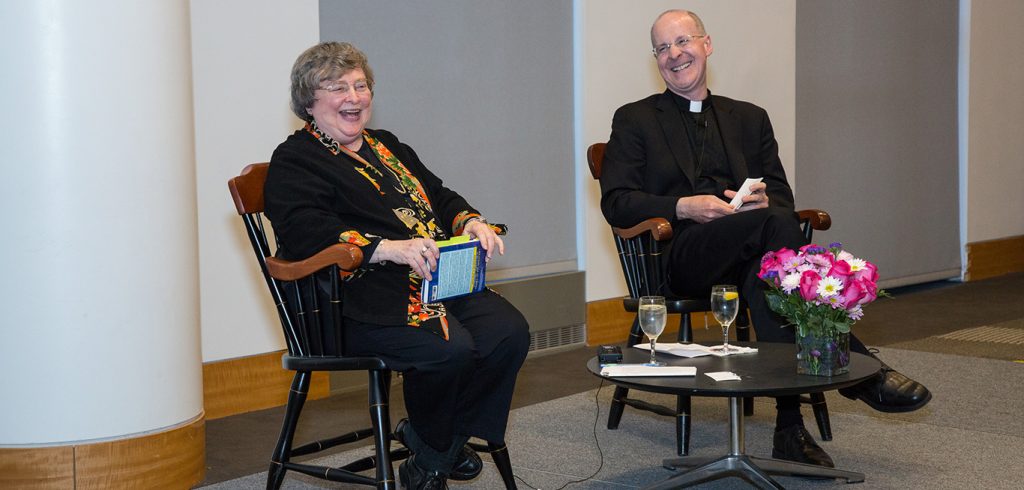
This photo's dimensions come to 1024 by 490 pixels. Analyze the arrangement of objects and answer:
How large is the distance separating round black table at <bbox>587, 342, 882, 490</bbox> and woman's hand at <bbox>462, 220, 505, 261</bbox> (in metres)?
0.40

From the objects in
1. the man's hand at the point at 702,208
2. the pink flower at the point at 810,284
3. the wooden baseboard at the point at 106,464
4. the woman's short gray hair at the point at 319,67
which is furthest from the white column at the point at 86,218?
the pink flower at the point at 810,284

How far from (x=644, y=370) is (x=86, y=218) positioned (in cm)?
152

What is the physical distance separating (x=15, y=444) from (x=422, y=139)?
7.75 ft

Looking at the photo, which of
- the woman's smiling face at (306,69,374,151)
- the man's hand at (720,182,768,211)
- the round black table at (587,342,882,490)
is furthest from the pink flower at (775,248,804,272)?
the woman's smiling face at (306,69,374,151)

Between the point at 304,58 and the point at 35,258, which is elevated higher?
the point at 304,58

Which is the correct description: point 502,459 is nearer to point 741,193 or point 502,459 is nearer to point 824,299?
point 824,299

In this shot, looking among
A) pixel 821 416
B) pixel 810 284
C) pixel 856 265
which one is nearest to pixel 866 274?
pixel 856 265

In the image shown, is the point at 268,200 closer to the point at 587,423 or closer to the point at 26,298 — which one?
the point at 26,298

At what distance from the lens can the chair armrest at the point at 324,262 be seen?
9.09ft

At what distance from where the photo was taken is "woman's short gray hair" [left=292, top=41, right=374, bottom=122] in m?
3.10

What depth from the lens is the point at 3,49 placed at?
9.77ft

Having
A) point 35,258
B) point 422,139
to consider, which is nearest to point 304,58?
point 35,258

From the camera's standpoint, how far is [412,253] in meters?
2.87

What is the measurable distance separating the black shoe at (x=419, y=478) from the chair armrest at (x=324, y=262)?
0.54 meters
